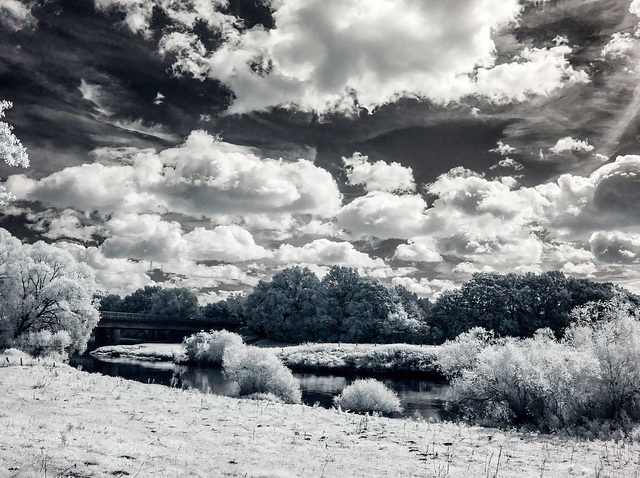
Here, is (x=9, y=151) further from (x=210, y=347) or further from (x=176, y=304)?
(x=176, y=304)

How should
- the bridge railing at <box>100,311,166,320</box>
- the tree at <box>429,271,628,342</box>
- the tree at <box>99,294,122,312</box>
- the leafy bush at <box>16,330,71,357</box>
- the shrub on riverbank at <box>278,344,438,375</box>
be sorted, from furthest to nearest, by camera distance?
1. the tree at <box>99,294,122,312</box>
2. the bridge railing at <box>100,311,166,320</box>
3. the tree at <box>429,271,628,342</box>
4. the shrub on riverbank at <box>278,344,438,375</box>
5. the leafy bush at <box>16,330,71,357</box>

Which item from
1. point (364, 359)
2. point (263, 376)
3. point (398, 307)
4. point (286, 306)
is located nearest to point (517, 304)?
point (398, 307)

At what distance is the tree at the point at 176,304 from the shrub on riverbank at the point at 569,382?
5442 inches

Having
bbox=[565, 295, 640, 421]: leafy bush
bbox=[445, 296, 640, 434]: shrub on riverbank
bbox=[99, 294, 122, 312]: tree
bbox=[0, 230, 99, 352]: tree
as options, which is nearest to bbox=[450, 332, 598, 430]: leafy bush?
bbox=[445, 296, 640, 434]: shrub on riverbank

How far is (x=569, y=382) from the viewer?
21.0 m

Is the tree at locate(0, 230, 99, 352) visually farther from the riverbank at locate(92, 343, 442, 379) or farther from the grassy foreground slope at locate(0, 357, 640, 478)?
the riverbank at locate(92, 343, 442, 379)

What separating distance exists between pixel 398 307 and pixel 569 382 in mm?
73362

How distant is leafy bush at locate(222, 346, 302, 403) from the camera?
30.6 metres

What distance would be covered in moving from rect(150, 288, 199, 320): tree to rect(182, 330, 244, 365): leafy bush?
7797cm

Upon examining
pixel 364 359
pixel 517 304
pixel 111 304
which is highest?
pixel 517 304

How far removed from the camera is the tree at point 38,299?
45375 millimetres

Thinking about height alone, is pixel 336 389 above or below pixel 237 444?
below

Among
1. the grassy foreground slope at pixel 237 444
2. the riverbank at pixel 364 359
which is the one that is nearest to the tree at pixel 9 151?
the grassy foreground slope at pixel 237 444

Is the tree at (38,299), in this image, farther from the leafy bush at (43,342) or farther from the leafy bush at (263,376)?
the leafy bush at (263,376)
